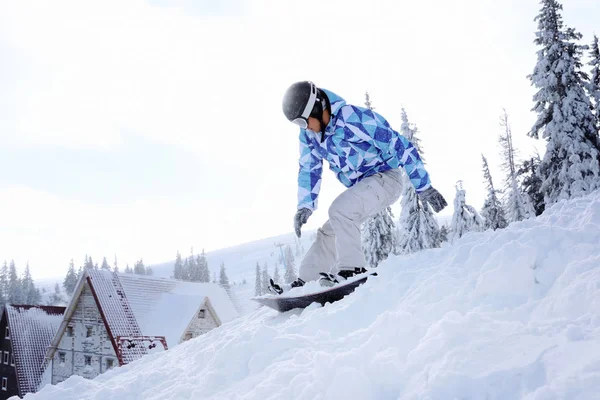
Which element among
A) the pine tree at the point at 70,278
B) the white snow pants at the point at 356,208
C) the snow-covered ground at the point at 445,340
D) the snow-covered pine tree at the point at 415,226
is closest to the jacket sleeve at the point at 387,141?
the white snow pants at the point at 356,208

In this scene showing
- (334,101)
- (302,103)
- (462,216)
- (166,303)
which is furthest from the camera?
(462,216)

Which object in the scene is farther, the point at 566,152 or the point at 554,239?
the point at 566,152

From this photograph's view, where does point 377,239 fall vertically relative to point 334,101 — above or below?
below

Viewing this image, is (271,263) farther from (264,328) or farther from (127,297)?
(264,328)

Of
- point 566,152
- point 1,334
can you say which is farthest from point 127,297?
point 566,152

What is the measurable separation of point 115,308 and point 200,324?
4650mm

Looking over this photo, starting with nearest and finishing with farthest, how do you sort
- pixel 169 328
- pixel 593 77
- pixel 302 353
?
pixel 302 353 → pixel 593 77 → pixel 169 328

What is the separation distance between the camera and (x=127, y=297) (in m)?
21.8

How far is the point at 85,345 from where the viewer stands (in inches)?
842

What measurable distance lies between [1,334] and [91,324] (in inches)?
476

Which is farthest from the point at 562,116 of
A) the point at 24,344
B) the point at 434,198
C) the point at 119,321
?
the point at 24,344

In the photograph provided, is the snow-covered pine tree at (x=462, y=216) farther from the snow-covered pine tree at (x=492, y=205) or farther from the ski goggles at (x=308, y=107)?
the ski goggles at (x=308, y=107)

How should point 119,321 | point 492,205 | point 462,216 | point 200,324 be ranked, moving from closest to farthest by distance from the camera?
point 119,321
point 200,324
point 462,216
point 492,205

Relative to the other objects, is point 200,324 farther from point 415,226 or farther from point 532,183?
point 532,183
